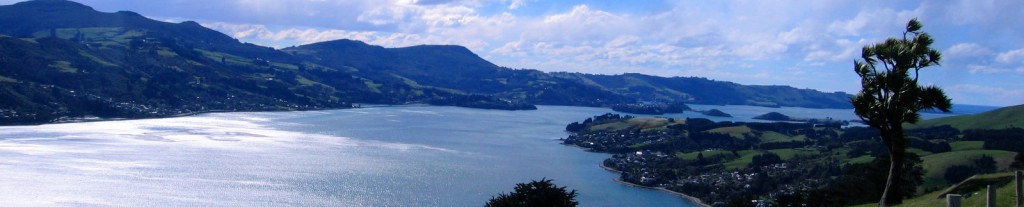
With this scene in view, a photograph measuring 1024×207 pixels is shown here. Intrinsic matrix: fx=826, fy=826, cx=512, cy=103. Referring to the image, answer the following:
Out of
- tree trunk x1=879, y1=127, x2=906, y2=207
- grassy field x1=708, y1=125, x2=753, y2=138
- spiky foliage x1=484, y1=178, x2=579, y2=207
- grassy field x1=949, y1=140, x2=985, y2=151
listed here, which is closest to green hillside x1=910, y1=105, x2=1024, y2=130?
grassy field x1=949, y1=140, x2=985, y2=151

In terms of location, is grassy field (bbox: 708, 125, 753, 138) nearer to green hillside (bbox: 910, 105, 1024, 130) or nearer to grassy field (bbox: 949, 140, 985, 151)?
green hillside (bbox: 910, 105, 1024, 130)

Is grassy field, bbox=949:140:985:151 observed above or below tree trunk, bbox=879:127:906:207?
below

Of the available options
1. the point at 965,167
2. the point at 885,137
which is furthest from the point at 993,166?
the point at 885,137

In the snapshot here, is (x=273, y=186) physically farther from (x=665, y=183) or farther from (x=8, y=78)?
(x=8, y=78)

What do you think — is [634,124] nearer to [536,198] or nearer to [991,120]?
[991,120]

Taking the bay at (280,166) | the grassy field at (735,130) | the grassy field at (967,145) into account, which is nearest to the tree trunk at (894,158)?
the bay at (280,166)

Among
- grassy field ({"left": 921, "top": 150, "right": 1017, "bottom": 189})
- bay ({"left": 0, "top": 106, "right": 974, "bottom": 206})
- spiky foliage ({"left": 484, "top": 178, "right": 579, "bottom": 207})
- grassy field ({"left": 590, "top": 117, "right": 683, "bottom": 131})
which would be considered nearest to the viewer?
spiky foliage ({"left": 484, "top": 178, "right": 579, "bottom": 207})

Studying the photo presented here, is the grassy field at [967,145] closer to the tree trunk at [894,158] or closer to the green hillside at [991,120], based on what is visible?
the green hillside at [991,120]
